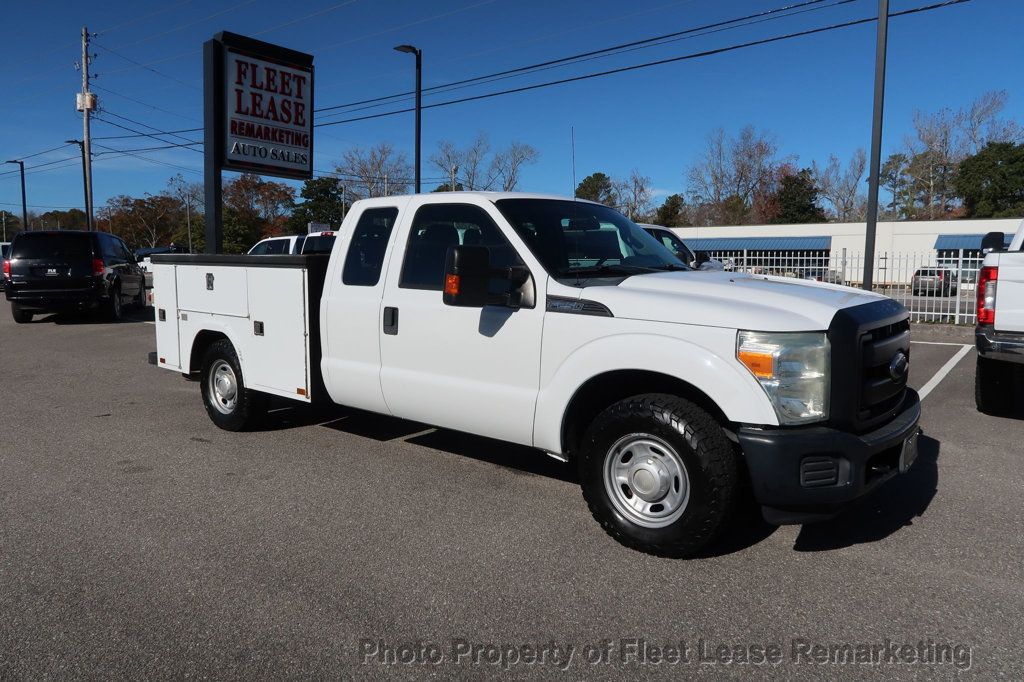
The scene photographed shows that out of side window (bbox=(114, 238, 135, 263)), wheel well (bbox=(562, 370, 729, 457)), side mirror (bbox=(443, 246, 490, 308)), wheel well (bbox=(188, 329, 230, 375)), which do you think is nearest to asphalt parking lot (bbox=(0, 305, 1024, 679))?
wheel well (bbox=(562, 370, 729, 457))

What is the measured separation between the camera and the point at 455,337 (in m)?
4.77

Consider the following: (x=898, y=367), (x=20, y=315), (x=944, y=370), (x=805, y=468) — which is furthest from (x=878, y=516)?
(x=20, y=315)

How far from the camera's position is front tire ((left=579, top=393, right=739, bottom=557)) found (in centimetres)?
374

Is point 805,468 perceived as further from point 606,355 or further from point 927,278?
point 927,278

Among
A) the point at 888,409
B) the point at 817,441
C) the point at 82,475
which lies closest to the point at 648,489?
the point at 817,441

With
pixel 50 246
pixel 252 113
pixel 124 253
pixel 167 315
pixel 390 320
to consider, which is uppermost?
pixel 252 113

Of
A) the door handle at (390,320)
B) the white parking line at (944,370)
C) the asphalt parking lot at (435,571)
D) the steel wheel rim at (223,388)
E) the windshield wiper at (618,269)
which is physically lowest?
the asphalt parking lot at (435,571)

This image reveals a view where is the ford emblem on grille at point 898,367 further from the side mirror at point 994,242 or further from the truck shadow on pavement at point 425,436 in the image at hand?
the side mirror at point 994,242

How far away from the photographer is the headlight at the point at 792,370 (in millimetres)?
3582

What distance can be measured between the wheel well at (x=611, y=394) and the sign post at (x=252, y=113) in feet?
19.9

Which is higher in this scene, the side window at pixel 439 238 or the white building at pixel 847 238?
the white building at pixel 847 238

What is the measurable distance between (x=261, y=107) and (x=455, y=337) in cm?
688

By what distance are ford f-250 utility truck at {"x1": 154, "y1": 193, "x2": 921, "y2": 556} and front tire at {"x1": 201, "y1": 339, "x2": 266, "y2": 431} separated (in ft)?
1.53

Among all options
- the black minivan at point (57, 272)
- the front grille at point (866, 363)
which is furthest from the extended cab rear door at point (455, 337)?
the black minivan at point (57, 272)
